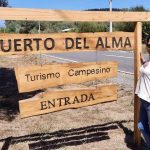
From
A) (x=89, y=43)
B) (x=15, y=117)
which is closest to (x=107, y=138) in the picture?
(x=89, y=43)

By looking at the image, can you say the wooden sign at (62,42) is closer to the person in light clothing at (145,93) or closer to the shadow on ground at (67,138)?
the person in light clothing at (145,93)

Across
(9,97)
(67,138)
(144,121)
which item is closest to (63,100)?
(67,138)

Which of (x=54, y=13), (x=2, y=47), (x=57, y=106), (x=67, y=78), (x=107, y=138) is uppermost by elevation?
(x=54, y=13)

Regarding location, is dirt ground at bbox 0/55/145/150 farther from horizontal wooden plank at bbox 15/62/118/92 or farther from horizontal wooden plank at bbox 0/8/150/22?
horizontal wooden plank at bbox 0/8/150/22

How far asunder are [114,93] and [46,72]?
4.47 ft

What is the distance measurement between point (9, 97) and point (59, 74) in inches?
187

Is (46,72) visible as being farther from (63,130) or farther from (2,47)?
(63,130)

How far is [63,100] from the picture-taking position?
5934 mm

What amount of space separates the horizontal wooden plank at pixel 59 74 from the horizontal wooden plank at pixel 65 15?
689mm

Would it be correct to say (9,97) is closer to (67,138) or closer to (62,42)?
(67,138)

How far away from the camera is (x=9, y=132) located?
6.98 meters

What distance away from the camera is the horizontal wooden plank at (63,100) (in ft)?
18.5

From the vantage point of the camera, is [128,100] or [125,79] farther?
[125,79]

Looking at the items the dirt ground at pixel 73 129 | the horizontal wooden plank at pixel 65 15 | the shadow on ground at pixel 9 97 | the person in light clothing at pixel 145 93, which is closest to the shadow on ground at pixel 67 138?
the dirt ground at pixel 73 129
